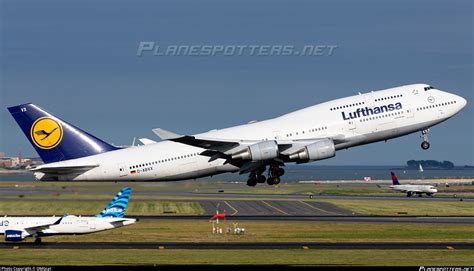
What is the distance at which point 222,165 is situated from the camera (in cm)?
7138

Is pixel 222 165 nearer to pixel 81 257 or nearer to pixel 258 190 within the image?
pixel 81 257

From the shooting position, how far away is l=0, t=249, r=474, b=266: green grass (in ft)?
234

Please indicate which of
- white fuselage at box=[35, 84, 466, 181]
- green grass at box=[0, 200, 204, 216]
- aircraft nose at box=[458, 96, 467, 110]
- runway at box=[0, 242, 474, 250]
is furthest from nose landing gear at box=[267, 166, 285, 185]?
green grass at box=[0, 200, 204, 216]

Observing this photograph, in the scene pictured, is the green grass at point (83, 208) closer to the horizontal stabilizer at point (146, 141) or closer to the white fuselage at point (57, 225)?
the white fuselage at point (57, 225)

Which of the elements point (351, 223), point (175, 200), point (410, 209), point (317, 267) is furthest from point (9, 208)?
point (317, 267)

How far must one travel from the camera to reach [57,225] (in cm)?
8994

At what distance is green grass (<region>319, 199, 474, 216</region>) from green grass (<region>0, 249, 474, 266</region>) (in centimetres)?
4273

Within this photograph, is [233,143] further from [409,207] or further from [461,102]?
[409,207]

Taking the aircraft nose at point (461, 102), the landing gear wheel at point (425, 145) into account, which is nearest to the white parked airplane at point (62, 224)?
the landing gear wheel at point (425, 145)

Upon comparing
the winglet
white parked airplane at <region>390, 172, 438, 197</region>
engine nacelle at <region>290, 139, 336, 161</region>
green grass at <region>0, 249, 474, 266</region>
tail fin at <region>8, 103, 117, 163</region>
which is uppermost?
white parked airplane at <region>390, 172, 438, 197</region>

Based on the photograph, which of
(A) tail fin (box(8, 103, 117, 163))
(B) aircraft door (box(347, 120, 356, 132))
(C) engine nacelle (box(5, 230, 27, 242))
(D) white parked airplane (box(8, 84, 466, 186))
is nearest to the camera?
(D) white parked airplane (box(8, 84, 466, 186))

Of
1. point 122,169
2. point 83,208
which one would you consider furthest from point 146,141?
point 83,208

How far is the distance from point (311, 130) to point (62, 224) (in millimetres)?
32963

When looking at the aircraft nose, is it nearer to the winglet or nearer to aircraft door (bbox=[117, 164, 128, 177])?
the winglet
